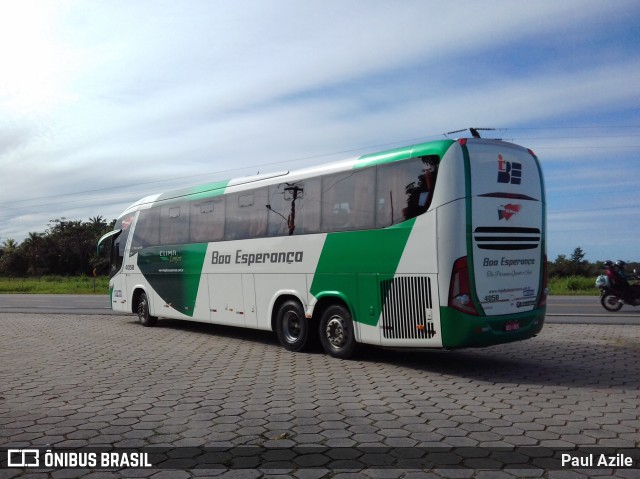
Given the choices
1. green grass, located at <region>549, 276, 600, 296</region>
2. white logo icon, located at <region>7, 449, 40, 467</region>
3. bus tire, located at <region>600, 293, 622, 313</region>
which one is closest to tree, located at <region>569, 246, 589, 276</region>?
green grass, located at <region>549, 276, 600, 296</region>

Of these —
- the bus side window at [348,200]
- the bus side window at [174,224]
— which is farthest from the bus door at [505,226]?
the bus side window at [174,224]

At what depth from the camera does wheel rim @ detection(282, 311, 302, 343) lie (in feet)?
34.6

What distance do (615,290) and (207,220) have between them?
450 inches

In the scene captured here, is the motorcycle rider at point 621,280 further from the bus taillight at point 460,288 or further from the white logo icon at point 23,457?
the white logo icon at point 23,457

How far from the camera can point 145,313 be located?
15.4 metres

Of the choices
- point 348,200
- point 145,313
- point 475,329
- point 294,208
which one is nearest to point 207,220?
point 294,208

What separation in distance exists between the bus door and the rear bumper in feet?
0.47

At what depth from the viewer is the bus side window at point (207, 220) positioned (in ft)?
40.9

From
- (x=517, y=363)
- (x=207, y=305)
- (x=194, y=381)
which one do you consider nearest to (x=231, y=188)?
(x=207, y=305)

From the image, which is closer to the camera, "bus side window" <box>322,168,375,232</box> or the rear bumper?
the rear bumper

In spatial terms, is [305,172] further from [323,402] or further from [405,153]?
[323,402]

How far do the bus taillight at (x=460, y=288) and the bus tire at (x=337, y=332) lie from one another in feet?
6.51

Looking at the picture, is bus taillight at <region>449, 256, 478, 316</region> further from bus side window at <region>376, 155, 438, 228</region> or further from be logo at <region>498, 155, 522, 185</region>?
be logo at <region>498, 155, 522, 185</region>

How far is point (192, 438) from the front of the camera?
5281mm
